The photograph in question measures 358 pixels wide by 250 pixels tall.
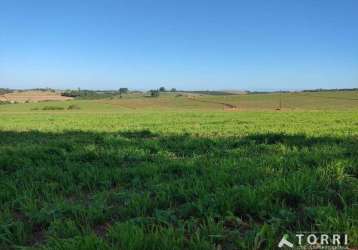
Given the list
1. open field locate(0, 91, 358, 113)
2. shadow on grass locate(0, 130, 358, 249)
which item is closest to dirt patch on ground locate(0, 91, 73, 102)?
open field locate(0, 91, 358, 113)

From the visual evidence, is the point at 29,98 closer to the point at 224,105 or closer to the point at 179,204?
the point at 224,105

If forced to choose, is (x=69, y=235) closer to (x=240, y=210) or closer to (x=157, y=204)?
(x=157, y=204)

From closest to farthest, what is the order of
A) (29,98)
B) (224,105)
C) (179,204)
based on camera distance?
1. (179,204)
2. (224,105)
3. (29,98)

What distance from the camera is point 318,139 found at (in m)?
10.8

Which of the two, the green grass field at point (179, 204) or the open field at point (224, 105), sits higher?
the green grass field at point (179, 204)

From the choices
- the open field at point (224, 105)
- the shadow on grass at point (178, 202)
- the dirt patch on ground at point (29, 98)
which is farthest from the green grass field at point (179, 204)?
the dirt patch on ground at point (29, 98)

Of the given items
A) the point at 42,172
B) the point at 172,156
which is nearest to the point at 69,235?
the point at 42,172

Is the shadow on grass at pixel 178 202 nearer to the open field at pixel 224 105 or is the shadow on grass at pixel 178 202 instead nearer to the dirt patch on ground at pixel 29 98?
the open field at pixel 224 105

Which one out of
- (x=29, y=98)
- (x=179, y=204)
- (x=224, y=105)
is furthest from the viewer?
(x=29, y=98)

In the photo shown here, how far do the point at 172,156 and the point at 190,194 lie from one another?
12.8 ft

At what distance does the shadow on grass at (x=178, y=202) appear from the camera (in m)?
3.48

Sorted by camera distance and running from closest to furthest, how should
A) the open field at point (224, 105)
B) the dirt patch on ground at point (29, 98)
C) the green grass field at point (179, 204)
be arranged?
1. the green grass field at point (179, 204)
2. the open field at point (224, 105)
3. the dirt patch on ground at point (29, 98)

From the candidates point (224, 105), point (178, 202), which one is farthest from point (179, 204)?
point (224, 105)

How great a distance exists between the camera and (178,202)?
15.5ft
